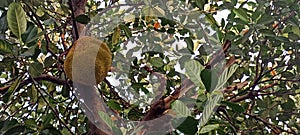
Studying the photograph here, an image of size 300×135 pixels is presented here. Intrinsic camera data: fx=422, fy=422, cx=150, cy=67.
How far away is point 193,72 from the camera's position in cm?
54

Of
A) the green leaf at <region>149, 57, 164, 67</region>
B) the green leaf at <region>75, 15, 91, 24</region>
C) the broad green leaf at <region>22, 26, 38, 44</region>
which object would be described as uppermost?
the broad green leaf at <region>22, 26, 38, 44</region>

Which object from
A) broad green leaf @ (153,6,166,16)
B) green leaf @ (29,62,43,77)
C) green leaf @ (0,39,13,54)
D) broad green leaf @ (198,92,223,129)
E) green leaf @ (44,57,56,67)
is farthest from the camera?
broad green leaf @ (153,6,166,16)

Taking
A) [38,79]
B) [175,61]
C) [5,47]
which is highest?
[5,47]

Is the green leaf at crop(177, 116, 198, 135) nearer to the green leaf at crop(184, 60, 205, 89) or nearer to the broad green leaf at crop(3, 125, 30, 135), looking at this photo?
the green leaf at crop(184, 60, 205, 89)

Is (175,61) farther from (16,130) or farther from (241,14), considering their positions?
(16,130)

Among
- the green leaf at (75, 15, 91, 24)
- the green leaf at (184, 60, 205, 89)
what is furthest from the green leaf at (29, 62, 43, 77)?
the green leaf at (184, 60, 205, 89)

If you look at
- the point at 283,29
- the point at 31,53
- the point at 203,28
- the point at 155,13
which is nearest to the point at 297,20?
the point at 283,29

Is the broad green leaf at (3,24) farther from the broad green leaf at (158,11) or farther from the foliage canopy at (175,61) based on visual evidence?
the broad green leaf at (158,11)

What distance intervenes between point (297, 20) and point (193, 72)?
1.45ft

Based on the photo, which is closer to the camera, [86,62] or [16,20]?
[16,20]

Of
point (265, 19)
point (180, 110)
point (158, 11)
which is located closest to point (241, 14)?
point (265, 19)

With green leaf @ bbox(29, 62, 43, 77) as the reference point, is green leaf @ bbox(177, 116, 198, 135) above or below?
below

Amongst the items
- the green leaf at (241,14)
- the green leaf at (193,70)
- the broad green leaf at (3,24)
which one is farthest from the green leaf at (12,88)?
the green leaf at (241,14)

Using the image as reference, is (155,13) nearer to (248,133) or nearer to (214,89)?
(248,133)
